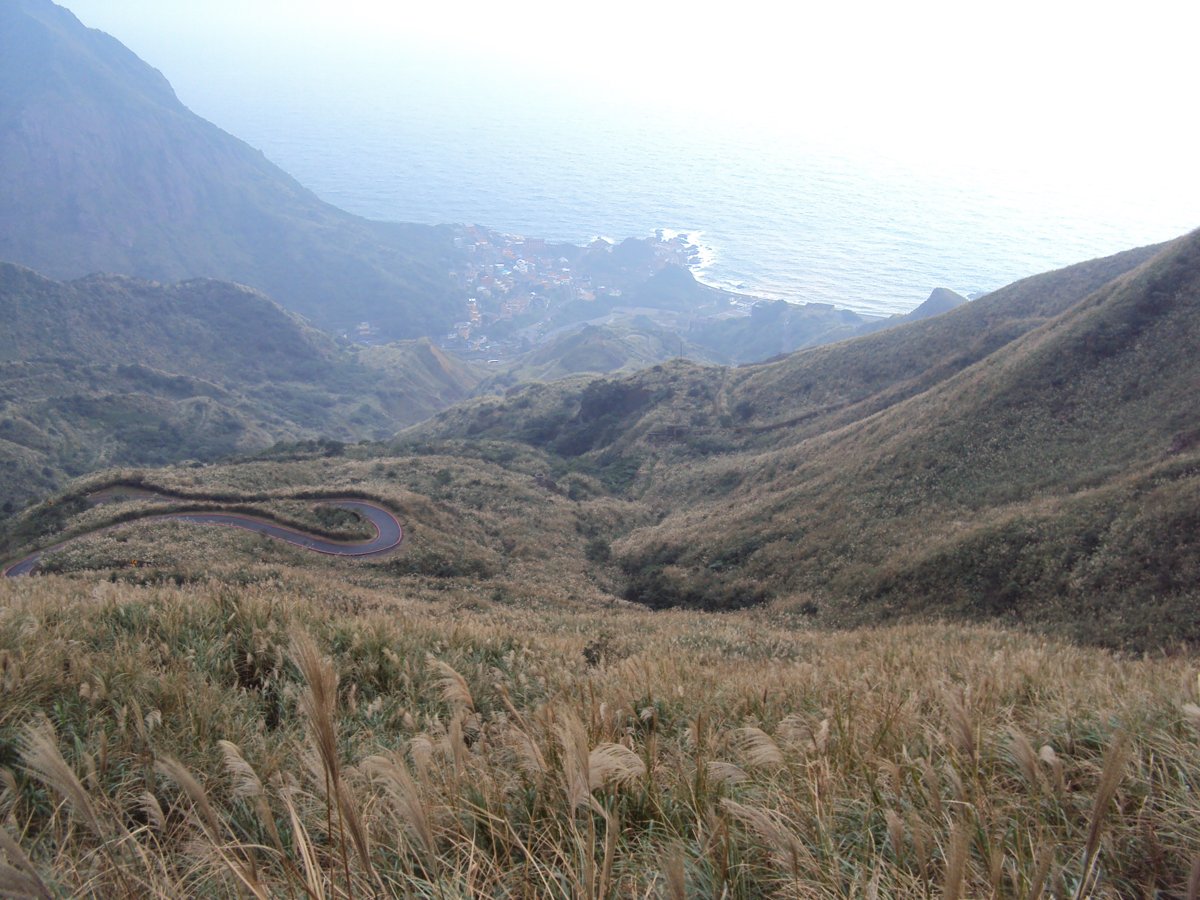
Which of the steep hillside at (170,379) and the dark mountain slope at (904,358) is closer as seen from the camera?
the dark mountain slope at (904,358)

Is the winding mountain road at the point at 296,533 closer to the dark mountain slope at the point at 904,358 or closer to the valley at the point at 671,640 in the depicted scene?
the valley at the point at 671,640

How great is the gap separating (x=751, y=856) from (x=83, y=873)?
9.00ft

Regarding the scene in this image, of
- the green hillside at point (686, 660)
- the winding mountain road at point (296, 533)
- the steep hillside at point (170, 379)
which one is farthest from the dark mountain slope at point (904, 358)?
the steep hillside at point (170, 379)

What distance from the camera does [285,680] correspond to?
565cm

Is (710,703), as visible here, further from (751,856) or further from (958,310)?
(958,310)

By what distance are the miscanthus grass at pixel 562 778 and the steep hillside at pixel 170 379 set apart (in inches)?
2991

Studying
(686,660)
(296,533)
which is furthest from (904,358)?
(686,660)

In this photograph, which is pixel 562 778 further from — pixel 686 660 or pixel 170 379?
pixel 170 379

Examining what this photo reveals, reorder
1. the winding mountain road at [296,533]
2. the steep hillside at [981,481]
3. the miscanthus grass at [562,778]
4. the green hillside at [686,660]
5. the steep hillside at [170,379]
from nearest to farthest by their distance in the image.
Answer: the miscanthus grass at [562,778], the green hillside at [686,660], the steep hillside at [981,481], the winding mountain road at [296,533], the steep hillside at [170,379]

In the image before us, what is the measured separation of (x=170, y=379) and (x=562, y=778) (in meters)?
130

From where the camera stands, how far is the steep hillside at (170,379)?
8119 centimetres

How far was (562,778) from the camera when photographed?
125 inches

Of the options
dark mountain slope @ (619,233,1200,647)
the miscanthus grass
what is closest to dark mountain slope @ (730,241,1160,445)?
dark mountain slope @ (619,233,1200,647)

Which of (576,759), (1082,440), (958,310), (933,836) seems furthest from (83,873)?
(958,310)
